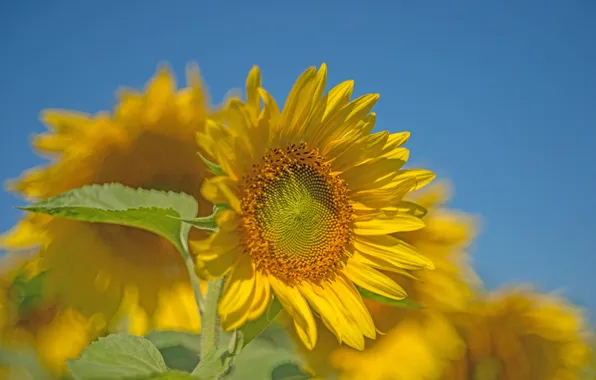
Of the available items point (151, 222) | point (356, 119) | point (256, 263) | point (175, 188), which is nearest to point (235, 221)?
point (256, 263)

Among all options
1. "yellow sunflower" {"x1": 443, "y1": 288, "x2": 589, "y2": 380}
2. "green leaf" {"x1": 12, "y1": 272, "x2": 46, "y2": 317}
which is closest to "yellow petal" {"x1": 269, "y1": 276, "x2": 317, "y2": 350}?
"green leaf" {"x1": 12, "y1": 272, "x2": 46, "y2": 317}

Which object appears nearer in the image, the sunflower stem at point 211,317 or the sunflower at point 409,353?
the sunflower stem at point 211,317

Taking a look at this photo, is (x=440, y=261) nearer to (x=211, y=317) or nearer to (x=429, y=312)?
(x=429, y=312)

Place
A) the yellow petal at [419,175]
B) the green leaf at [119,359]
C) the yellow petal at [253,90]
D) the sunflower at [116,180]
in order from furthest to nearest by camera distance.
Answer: the sunflower at [116,180] < the yellow petal at [419,175] < the yellow petal at [253,90] < the green leaf at [119,359]

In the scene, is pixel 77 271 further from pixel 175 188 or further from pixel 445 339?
pixel 445 339

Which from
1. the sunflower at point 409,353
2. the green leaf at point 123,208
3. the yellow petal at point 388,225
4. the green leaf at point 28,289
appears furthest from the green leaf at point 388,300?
the green leaf at point 28,289

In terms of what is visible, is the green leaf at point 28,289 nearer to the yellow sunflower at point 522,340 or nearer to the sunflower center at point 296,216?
the sunflower center at point 296,216
